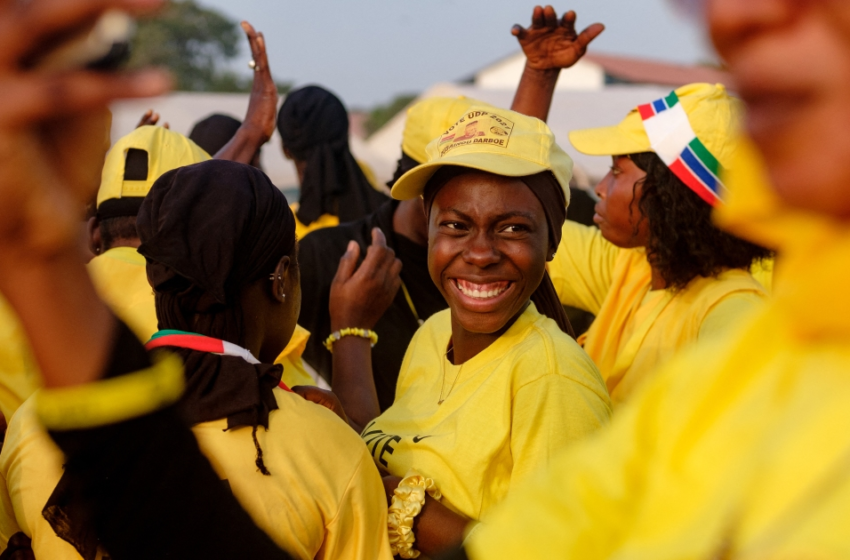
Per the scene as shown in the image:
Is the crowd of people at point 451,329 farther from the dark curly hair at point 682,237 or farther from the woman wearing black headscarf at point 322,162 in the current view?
the woman wearing black headscarf at point 322,162

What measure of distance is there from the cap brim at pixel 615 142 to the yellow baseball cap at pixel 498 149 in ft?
2.29

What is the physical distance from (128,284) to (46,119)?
228cm

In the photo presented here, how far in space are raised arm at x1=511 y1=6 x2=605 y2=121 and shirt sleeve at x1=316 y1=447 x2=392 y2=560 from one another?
276 cm

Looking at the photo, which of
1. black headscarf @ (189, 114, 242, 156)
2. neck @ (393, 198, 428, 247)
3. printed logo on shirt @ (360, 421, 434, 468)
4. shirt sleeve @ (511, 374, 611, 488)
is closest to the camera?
shirt sleeve @ (511, 374, 611, 488)

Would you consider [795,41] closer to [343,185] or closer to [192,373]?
[192,373]

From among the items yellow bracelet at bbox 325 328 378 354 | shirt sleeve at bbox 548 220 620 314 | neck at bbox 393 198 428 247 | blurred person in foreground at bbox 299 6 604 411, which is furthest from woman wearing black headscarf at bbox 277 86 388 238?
yellow bracelet at bbox 325 328 378 354

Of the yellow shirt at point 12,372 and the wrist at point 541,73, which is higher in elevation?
the wrist at point 541,73

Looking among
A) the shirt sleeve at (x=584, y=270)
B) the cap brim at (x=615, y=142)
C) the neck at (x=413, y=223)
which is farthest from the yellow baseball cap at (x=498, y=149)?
the shirt sleeve at (x=584, y=270)

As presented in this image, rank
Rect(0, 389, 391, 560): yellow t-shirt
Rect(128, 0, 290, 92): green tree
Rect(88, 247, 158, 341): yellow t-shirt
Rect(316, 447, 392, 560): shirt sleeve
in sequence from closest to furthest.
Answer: Rect(0, 389, 391, 560): yellow t-shirt
Rect(316, 447, 392, 560): shirt sleeve
Rect(88, 247, 158, 341): yellow t-shirt
Rect(128, 0, 290, 92): green tree

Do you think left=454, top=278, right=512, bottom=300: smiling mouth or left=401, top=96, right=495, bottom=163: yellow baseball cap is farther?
left=401, top=96, right=495, bottom=163: yellow baseball cap

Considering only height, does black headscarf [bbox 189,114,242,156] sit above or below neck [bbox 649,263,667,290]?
above

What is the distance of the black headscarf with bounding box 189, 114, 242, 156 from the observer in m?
6.06

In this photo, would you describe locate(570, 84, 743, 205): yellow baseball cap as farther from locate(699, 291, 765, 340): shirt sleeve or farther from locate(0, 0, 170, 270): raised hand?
locate(0, 0, 170, 270): raised hand

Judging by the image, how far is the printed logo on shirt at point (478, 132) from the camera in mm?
2736
